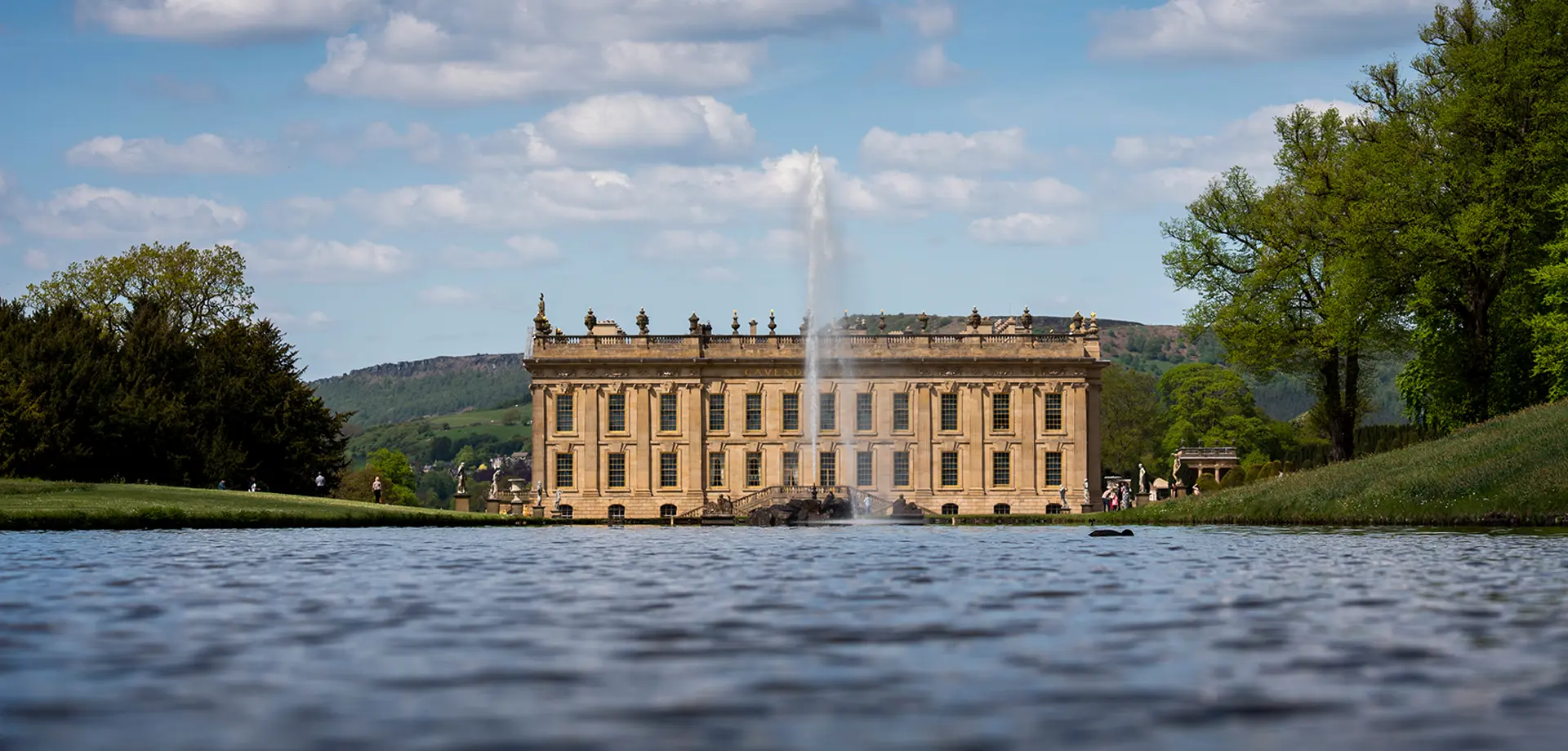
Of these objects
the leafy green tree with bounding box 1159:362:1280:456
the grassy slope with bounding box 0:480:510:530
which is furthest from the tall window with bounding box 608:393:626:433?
the leafy green tree with bounding box 1159:362:1280:456

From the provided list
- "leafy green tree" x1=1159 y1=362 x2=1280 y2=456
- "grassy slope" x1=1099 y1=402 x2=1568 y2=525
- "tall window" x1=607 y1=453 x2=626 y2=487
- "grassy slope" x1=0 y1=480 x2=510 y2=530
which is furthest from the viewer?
"leafy green tree" x1=1159 y1=362 x2=1280 y2=456

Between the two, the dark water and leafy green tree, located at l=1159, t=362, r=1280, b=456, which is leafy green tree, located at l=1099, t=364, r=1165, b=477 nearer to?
leafy green tree, located at l=1159, t=362, r=1280, b=456

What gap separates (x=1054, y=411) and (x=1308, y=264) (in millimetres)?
26708

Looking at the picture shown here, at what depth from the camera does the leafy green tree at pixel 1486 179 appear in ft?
149

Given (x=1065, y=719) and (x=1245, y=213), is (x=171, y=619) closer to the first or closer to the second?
→ (x=1065, y=719)

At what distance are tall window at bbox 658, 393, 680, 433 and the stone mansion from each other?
0.08 metres

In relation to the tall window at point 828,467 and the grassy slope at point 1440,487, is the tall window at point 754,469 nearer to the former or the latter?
the tall window at point 828,467

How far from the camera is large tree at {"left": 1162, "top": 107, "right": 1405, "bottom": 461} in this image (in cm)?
4916

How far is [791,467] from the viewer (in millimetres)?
80188

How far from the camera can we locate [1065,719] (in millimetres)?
7027

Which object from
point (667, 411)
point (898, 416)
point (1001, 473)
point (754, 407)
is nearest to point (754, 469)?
point (754, 407)

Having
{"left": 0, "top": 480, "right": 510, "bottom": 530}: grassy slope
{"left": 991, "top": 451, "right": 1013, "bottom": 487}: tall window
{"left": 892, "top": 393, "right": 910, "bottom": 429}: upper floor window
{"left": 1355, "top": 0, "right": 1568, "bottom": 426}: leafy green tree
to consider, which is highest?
{"left": 1355, "top": 0, "right": 1568, "bottom": 426}: leafy green tree

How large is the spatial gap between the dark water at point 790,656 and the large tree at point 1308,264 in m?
32.2

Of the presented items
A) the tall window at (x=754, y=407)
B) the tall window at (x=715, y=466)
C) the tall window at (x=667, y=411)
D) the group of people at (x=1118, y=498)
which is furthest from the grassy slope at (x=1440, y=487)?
the tall window at (x=667, y=411)
